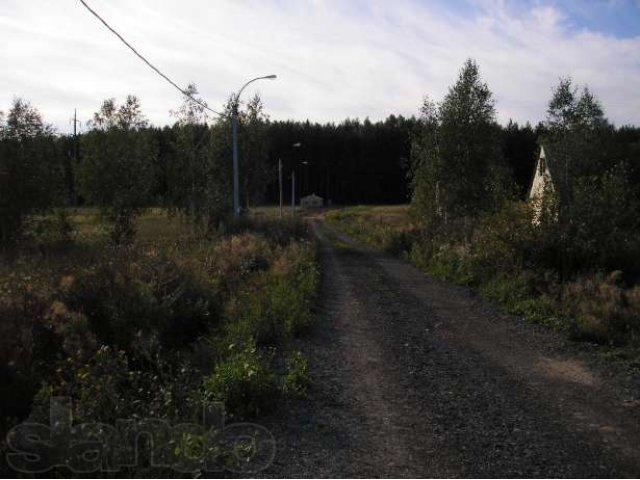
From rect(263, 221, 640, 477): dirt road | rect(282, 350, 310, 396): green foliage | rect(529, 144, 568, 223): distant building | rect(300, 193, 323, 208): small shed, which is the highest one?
rect(529, 144, 568, 223): distant building

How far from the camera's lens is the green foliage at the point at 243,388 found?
586cm

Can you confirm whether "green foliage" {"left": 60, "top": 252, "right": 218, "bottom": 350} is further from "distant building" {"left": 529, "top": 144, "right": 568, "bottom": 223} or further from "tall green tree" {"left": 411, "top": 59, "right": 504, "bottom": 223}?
"tall green tree" {"left": 411, "top": 59, "right": 504, "bottom": 223}

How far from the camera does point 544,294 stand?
38.8 feet

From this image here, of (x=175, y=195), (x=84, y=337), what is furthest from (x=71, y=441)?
(x=175, y=195)

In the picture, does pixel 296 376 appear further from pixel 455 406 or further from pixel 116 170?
pixel 116 170

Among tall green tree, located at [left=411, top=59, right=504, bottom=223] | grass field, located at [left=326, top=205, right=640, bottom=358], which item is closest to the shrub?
grass field, located at [left=326, top=205, right=640, bottom=358]

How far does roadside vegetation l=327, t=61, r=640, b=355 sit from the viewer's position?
11.1m

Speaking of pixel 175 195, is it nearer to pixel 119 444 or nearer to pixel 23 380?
pixel 23 380

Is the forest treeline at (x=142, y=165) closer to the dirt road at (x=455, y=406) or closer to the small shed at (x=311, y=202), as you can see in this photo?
the dirt road at (x=455, y=406)

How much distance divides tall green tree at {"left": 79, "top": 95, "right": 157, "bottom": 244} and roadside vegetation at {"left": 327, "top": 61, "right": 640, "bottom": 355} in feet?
38.6

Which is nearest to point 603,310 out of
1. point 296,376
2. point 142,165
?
point 296,376

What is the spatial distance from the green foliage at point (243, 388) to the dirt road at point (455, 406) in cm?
28

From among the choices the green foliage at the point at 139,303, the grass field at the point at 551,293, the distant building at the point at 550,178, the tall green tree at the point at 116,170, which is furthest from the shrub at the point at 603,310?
the tall green tree at the point at 116,170

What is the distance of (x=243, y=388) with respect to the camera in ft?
19.6
